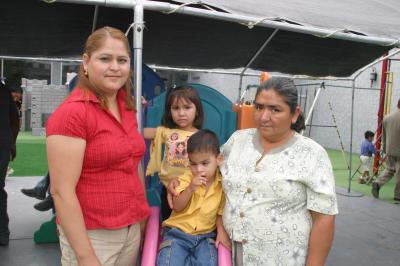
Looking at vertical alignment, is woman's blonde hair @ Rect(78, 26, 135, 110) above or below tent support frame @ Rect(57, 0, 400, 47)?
below

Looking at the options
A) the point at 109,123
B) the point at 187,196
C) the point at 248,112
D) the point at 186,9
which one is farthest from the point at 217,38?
the point at 109,123

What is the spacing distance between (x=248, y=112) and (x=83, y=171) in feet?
5.63

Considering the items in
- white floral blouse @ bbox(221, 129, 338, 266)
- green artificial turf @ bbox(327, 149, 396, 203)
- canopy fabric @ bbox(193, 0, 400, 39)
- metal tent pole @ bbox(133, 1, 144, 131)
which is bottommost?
green artificial turf @ bbox(327, 149, 396, 203)

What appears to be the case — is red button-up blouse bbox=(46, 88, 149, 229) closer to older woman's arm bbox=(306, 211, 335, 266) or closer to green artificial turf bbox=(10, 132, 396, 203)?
older woman's arm bbox=(306, 211, 335, 266)

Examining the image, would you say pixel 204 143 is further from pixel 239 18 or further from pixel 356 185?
pixel 356 185

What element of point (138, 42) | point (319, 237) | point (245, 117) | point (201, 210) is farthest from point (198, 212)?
point (245, 117)

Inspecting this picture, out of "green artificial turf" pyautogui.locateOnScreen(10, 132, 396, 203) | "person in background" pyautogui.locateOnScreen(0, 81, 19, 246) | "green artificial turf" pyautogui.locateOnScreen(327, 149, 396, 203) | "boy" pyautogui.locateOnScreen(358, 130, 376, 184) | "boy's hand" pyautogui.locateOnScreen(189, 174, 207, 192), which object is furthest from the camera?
"boy" pyautogui.locateOnScreen(358, 130, 376, 184)

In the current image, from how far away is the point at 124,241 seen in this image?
181 centimetres

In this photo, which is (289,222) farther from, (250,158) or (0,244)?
(0,244)

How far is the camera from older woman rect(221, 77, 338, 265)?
5.80ft

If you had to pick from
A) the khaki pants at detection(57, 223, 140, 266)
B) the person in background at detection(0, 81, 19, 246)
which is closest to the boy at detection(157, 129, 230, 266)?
the khaki pants at detection(57, 223, 140, 266)

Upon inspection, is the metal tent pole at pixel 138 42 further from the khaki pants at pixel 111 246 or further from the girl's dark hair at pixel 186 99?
the khaki pants at pixel 111 246

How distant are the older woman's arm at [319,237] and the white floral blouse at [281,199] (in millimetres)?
28

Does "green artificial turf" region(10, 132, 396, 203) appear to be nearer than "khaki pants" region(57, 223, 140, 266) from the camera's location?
No
